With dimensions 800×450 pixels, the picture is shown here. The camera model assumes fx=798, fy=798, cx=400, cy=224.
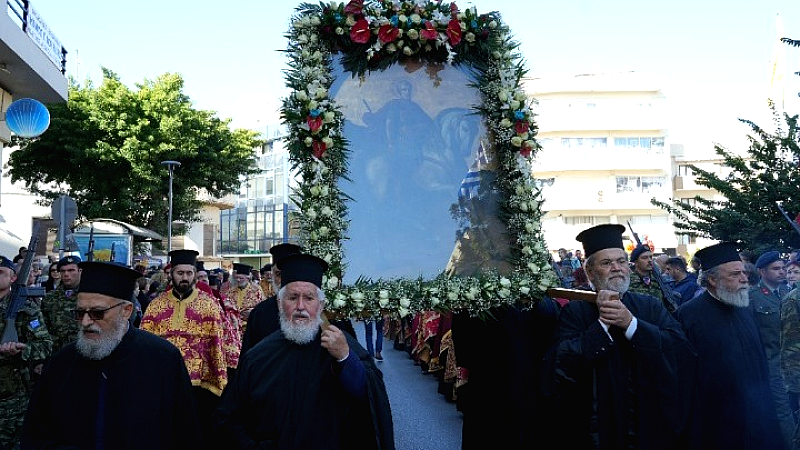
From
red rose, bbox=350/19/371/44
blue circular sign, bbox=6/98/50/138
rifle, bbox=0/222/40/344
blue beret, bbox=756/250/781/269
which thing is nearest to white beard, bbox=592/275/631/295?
red rose, bbox=350/19/371/44

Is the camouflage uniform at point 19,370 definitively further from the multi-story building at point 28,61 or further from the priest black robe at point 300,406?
the multi-story building at point 28,61

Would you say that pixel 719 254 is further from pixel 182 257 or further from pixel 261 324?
pixel 182 257

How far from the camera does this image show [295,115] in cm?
559

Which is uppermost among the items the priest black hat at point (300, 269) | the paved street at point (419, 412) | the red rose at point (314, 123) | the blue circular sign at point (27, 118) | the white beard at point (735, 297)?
the blue circular sign at point (27, 118)

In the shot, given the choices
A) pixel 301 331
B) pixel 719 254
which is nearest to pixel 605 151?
pixel 719 254

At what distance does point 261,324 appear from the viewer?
6684 millimetres

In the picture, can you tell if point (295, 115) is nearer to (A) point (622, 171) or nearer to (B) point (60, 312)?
(B) point (60, 312)

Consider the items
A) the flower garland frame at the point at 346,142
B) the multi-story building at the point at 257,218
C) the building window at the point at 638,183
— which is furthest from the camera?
the multi-story building at the point at 257,218

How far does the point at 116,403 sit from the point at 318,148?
2.16 meters

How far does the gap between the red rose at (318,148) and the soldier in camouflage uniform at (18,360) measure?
3.18 metres

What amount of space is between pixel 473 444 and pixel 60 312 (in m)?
4.31

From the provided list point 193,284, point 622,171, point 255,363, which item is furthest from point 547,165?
point 255,363

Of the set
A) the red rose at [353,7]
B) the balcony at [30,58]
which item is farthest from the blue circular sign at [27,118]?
the red rose at [353,7]

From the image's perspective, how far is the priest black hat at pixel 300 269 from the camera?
15.5ft
